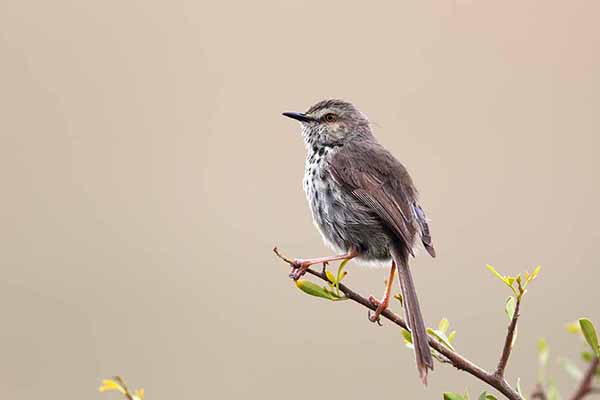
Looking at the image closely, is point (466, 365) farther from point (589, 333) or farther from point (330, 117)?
point (330, 117)

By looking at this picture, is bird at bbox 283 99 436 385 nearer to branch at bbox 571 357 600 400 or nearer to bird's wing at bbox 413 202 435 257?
bird's wing at bbox 413 202 435 257

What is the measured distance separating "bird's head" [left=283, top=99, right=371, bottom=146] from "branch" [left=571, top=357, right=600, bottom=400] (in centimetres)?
363

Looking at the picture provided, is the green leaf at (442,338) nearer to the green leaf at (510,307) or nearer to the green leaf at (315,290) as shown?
the green leaf at (510,307)

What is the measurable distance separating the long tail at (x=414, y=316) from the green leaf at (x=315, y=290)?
0.32m

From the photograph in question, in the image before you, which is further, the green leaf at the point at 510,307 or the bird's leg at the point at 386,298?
the bird's leg at the point at 386,298

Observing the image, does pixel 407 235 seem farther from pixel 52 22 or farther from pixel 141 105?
pixel 52 22

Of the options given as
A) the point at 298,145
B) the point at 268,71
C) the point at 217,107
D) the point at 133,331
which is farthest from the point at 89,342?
the point at 268,71

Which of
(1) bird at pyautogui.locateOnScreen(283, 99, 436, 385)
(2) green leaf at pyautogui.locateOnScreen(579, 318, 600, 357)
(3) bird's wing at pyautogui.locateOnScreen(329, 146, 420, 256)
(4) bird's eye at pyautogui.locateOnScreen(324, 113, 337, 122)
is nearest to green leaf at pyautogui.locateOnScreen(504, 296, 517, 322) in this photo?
(2) green leaf at pyautogui.locateOnScreen(579, 318, 600, 357)

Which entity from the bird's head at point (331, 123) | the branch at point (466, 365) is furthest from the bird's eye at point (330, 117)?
the branch at point (466, 365)

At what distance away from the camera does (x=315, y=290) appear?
309 centimetres

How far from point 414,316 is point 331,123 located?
2.44 metres

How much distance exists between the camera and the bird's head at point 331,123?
5555 millimetres

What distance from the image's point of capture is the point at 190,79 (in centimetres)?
2208

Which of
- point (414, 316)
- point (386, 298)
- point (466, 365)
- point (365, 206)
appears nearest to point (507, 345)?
point (466, 365)
